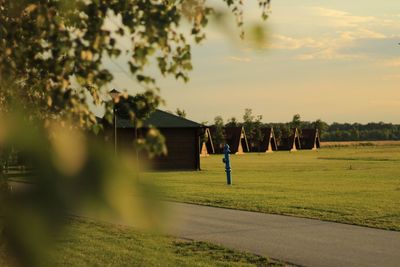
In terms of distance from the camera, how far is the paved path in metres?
8.85

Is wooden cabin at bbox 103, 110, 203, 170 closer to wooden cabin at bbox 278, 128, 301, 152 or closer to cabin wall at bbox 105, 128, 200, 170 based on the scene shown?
cabin wall at bbox 105, 128, 200, 170

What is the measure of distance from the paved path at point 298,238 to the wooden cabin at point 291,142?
91716mm

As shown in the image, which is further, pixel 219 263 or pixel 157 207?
pixel 219 263

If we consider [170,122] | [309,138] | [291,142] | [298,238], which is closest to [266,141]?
[291,142]

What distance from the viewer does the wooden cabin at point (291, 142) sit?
344 ft

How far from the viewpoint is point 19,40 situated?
121 inches

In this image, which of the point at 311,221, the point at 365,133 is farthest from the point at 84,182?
the point at 365,133

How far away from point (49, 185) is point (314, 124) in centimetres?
13252

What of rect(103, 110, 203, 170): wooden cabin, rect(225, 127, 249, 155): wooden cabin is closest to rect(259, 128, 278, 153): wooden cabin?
rect(225, 127, 249, 155): wooden cabin

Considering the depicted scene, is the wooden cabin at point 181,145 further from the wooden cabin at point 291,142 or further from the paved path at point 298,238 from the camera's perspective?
the wooden cabin at point 291,142

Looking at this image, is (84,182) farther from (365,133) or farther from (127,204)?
(365,133)

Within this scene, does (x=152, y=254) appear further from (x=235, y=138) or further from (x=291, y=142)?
(x=291, y=142)

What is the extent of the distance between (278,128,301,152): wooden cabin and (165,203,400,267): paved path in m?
91.7

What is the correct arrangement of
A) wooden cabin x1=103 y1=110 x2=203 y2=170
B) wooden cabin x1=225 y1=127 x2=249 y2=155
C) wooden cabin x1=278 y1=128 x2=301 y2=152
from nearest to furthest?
wooden cabin x1=103 y1=110 x2=203 y2=170
wooden cabin x1=225 y1=127 x2=249 y2=155
wooden cabin x1=278 y1=128 x2=301 y2=152
